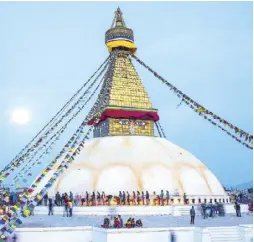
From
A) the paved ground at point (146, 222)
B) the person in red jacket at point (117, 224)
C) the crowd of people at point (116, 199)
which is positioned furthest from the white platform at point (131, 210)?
the person in red jacket at point (117, 224)

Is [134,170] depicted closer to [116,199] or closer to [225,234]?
[116,199]

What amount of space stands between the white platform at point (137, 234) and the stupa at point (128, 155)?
19.3 ft

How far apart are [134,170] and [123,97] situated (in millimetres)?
5373

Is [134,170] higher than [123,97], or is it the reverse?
[123,97]

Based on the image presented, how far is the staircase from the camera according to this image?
38.0ft

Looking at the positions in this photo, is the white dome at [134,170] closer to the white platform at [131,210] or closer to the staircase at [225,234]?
the white platform at [131,210]

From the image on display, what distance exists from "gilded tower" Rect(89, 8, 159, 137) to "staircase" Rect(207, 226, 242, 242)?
10.4 m

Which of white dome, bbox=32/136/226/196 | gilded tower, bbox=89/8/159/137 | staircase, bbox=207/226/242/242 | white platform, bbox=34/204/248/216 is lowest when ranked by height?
staircase, bbox=207/226/242/242

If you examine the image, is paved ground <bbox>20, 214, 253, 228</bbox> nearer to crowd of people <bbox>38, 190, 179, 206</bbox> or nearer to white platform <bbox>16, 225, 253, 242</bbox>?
white platform <bbox>16, 225, 253, 242</bbox>

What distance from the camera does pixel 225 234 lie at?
11.8 meters

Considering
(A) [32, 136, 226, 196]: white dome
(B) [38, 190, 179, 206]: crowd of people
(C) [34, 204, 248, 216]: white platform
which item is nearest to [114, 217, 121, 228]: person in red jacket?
(C) [34, 204, 248, 216]: white platform

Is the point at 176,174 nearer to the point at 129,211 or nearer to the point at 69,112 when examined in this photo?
the point at 129,211

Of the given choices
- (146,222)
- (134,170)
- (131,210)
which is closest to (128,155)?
(134,170)

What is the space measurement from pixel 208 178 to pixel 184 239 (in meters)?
8.87
